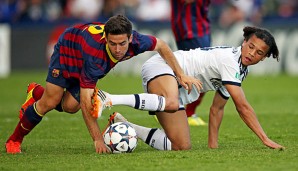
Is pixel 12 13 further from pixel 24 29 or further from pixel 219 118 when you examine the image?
pixel 219 118

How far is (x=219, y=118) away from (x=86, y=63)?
1795 millimetres

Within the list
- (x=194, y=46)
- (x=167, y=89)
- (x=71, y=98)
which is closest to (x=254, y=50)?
(x=167, y=89)

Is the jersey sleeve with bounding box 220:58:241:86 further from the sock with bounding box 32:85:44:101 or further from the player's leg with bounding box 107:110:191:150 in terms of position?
the sock with bounding box 32:85:44:101

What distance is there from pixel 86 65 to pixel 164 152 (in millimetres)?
1296

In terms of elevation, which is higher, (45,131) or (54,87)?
(54,87)

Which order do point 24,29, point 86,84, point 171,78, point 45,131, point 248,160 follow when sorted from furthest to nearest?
point 24,29, point 45,131, point 171,78, point 86,84, point 248,160

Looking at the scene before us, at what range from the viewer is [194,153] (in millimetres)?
8461

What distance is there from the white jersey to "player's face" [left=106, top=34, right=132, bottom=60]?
90 centimetres

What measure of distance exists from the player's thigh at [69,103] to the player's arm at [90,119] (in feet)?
1.96

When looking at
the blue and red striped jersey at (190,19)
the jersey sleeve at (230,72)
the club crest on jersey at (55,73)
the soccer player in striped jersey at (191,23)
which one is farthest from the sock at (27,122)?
the blue and red striped jersey at (190,19)

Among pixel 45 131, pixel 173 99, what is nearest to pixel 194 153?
pixel 173 99

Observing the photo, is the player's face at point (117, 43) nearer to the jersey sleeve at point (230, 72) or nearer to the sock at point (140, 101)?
the sock at point (140, 101)

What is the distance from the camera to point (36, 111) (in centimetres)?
898

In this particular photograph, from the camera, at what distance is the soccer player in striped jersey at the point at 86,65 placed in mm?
8375
